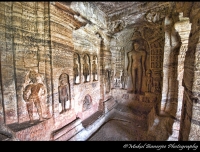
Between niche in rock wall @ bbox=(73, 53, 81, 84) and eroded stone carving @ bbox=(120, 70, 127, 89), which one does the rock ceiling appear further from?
eroded stone carving @ bbox=(120, 70, 127, 89)

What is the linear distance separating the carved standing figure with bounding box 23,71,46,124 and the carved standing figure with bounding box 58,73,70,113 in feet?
1.93

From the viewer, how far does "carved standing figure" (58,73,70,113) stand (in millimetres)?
3299

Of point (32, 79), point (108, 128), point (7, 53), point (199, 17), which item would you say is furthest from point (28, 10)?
point (108, 128)

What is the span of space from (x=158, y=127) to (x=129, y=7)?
215 inches

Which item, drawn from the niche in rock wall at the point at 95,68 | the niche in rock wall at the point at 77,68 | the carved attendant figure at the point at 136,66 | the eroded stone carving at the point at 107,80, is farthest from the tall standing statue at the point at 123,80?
the niche in rock wall at the point at 77,68

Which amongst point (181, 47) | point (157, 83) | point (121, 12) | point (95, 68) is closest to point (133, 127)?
point (157, 83)

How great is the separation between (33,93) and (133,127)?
446 centimetres

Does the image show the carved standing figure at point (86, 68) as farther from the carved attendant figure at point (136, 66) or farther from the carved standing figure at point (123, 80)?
the carved attendant figure at point (136, 66)

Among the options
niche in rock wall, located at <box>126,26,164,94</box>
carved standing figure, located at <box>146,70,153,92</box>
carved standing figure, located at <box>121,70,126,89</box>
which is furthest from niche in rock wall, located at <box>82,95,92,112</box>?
carved standing figure, located at <box>146,70,153,92</box>

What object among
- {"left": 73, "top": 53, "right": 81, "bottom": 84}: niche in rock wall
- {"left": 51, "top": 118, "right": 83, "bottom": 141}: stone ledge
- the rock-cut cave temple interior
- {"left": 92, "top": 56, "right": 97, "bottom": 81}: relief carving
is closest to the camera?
the rock-cut cave temple interior

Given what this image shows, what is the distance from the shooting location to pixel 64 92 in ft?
11.2

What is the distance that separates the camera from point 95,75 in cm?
576

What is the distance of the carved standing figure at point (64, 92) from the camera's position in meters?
3.30

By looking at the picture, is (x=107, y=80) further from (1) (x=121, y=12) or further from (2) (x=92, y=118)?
(1) (x=121, y=12)
